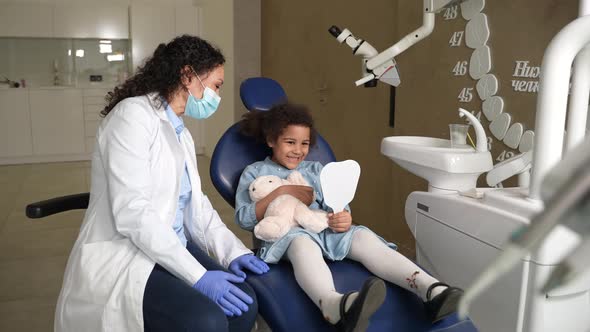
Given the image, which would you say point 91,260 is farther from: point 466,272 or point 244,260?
point 466,272

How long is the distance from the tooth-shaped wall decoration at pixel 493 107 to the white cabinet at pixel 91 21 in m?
4.76

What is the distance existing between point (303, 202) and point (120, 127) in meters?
0.64

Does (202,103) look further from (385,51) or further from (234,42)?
(234,42)

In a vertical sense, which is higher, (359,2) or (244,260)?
(359,2)

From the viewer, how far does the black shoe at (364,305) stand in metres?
1.11

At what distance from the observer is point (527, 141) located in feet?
6.23

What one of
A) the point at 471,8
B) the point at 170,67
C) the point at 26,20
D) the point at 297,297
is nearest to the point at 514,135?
the point at 471,8

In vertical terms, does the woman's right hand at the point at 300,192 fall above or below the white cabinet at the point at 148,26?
below

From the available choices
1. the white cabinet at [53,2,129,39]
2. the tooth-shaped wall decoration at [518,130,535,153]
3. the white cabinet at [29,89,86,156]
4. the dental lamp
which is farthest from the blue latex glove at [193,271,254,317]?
the white cabinet at [53,2,129,39]

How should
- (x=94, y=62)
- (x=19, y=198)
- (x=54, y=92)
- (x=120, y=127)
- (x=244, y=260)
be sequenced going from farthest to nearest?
(x=94, y=62)
(x=54, y=92)
(x=19, y=198)
(x=244, y=260)
(x=120, y=127)


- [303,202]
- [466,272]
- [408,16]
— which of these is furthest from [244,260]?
[408,16]

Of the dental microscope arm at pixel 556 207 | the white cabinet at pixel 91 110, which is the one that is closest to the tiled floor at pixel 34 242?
the white cabinet at pixel 91 110

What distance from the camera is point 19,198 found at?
4039 mm

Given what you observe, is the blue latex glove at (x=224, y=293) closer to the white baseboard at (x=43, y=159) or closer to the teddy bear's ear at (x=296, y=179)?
the teddy bear's ear at (x=296, y=179)
